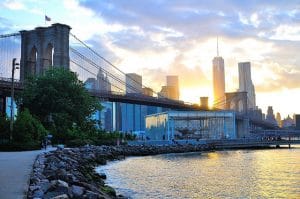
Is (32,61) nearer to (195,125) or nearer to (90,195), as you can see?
(195,125)

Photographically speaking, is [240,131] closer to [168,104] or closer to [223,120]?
[223,120]

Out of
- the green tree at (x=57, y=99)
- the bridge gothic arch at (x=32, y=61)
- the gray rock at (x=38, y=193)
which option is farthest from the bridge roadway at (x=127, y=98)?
the gray rock at (x=38, y=193)

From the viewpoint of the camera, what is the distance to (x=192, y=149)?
83.9 m

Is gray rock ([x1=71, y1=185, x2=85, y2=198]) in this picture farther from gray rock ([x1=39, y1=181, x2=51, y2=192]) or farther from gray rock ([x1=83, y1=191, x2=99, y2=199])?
gray rock ([x1=39, y1=181, x2=51, y2=192])

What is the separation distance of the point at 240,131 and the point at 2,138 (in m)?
95.3

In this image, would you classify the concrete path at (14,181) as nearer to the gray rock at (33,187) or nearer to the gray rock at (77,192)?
the gray rock at (33,187)

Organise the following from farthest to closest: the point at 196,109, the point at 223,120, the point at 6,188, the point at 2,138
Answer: the point at 223,120
the point at 196,109
the point at 2,138
the point at 6,188

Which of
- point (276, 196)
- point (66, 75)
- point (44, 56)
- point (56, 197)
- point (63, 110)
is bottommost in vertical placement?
point (276, 196)

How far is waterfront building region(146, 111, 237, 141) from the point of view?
4321 inches

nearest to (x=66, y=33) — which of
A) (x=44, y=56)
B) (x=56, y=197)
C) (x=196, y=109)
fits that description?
(x=44, y=56)

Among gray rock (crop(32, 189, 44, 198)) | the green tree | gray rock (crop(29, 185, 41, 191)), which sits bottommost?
gray rock (crop(32, 189, 44, 198))

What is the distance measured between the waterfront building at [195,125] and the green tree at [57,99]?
43.9m

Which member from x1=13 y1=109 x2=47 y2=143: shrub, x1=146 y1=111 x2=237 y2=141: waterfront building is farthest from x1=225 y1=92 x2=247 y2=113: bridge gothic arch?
x1=13 y1=109 x2=47 y2=143: shrub

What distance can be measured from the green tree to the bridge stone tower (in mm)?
10499
